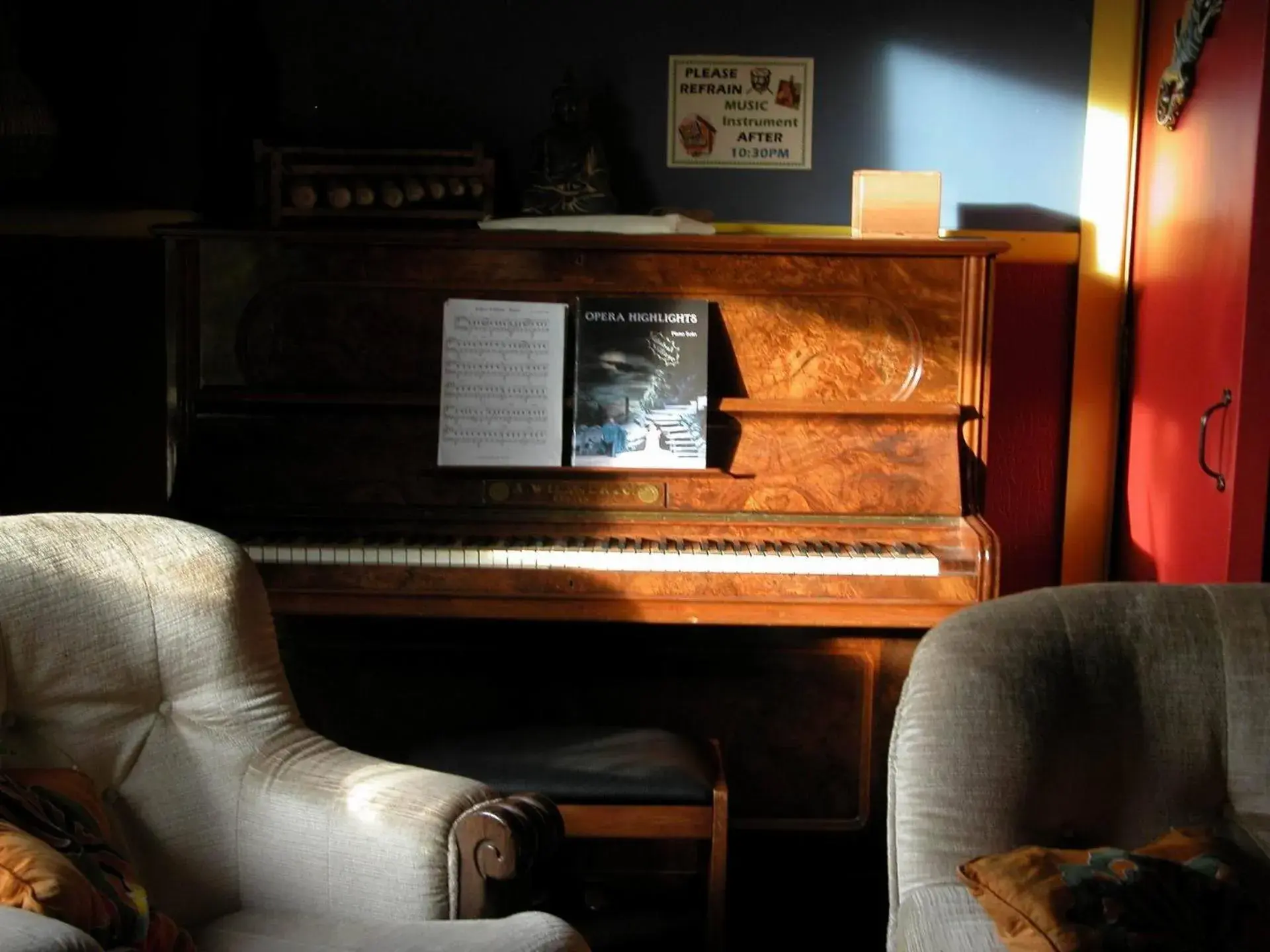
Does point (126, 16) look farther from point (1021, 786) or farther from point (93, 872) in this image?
point (1021, 786)

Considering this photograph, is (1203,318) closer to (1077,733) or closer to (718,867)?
(1077,733)

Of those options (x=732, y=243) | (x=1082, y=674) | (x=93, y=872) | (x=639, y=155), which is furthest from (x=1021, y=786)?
(x=639, y=155)

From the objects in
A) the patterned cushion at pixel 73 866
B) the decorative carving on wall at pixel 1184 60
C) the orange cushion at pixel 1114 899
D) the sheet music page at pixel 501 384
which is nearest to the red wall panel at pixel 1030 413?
the decorative carving on wall at pixel 1184 60

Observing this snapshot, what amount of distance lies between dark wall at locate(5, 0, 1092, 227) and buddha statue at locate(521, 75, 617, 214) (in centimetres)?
20

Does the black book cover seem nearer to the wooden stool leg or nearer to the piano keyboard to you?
the piano keyboard

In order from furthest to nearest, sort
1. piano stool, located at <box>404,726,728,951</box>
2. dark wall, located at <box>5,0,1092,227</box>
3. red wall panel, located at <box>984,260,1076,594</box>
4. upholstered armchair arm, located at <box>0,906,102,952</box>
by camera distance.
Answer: red wall panel, located at <box>984,260,1076,594</box>, dark wall, located at <box>5,0,1092,227</box>, piano stool, located at <box>404,726,728,951</box>, upholstered armchair arm, located at <box>0,906,102,952</box>

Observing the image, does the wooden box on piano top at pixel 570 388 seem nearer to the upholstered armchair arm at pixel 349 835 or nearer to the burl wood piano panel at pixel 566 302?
the burl wood piano panel at pixel 566 302

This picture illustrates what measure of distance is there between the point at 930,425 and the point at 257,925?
59.2 inches

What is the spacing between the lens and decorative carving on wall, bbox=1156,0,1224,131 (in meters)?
2.60

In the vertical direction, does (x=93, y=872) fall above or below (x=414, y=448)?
below

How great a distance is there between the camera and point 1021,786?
5.55ft

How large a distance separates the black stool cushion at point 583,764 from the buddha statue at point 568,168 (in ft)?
3.76

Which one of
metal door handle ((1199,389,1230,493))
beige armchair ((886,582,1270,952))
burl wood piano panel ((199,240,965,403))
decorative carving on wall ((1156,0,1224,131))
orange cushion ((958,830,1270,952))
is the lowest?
orange cushion ((958,830,1270,952))

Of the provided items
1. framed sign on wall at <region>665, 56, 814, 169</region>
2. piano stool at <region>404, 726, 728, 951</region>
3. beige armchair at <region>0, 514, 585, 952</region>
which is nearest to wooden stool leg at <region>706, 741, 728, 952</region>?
piano stool at <region>404, 726, 728, 951</region>
